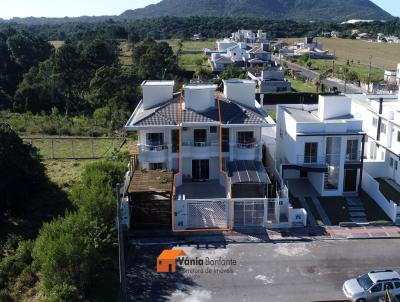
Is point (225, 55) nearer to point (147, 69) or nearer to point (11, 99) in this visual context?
point (147, 69)

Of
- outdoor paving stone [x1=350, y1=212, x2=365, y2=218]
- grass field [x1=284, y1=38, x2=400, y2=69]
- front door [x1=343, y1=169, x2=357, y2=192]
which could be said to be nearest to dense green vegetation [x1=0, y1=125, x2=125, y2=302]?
outdoor paving stone [x1=350, y1=212, x2=365, y2=218]

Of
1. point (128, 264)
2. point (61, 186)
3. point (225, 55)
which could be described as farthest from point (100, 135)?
point (225, 55)

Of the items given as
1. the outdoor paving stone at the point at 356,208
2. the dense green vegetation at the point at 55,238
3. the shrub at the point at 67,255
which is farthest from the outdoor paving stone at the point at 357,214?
the shrub at the point at 67,255

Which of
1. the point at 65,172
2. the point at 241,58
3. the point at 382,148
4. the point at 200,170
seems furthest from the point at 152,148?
the point at 241,58

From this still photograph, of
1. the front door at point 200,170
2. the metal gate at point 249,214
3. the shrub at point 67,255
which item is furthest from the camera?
the front door at point 200,170

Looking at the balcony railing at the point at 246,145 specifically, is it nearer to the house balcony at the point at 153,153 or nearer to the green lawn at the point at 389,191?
the house balcony at the point at 153,153

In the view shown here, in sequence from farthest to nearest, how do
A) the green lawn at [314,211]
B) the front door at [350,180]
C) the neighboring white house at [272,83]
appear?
the neighboring white house at [272,83]
the front door at [350,180]
the green lawn at [314,211]


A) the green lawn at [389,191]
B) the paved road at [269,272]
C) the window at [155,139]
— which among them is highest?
the window at [155,139]
